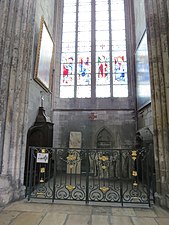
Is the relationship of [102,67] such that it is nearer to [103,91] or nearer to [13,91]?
[103,91]

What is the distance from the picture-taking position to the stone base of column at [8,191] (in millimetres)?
2894

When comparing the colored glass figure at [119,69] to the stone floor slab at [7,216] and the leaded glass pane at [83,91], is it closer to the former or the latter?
the leaded glass pane at [83,91]

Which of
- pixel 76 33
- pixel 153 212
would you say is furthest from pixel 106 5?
pixel 153 212

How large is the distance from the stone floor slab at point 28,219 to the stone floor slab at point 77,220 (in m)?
0.40

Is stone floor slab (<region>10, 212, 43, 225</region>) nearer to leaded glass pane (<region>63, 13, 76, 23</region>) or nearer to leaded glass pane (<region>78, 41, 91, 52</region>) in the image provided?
leaded glass pane (<region>78, 41, 91, 52</region>)

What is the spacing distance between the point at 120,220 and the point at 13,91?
2.82 metres

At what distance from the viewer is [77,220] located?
2.34 meters

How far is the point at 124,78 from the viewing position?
750 centimetres

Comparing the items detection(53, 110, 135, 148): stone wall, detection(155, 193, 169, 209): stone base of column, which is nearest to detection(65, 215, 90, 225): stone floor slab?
detection(155, 193, 169, 209): stone base of column

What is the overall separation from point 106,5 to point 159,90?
265 inches

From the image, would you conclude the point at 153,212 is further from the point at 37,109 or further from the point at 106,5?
the point at 106,5

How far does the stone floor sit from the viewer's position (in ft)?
7.51

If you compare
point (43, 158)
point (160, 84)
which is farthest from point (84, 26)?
point (43, 158)

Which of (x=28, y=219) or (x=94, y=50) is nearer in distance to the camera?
(x=28, y=219)
